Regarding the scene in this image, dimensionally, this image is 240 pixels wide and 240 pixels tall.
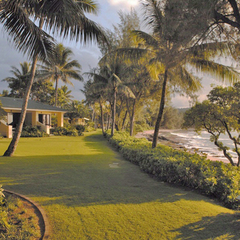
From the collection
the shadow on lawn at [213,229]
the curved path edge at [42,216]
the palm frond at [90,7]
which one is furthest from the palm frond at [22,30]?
the shadow on lawn at [213,229]

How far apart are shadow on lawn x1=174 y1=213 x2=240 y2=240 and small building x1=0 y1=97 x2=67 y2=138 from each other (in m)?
16.5

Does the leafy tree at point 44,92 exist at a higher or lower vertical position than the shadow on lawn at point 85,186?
higher

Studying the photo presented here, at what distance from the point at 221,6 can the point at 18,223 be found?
6.68m

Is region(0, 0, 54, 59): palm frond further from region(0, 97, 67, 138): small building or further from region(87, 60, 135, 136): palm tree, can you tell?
region(0, 97, 67, 138): small building

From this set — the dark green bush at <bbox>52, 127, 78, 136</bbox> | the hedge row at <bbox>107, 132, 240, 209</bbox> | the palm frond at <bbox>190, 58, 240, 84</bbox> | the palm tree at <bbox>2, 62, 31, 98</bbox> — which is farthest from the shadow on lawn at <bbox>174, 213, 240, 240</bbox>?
the palm tree at <bbox>2, 62, 31, 98</bbox>

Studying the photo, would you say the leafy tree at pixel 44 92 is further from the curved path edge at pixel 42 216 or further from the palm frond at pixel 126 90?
the curved path edge at pixel 42 216

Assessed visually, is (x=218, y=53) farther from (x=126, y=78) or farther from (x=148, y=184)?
(x=126, y=78)

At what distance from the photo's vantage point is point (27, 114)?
22.7 meters

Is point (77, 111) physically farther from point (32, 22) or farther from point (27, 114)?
point (32, 22)

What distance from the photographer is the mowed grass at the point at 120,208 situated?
3.24m

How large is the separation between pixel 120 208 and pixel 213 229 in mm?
1784

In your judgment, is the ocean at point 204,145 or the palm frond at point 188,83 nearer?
the palm frond at point 188,83

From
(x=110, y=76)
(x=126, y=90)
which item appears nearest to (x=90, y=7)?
(x=126, y=90)

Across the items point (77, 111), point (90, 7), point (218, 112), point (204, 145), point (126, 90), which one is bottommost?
point (204, 145)
